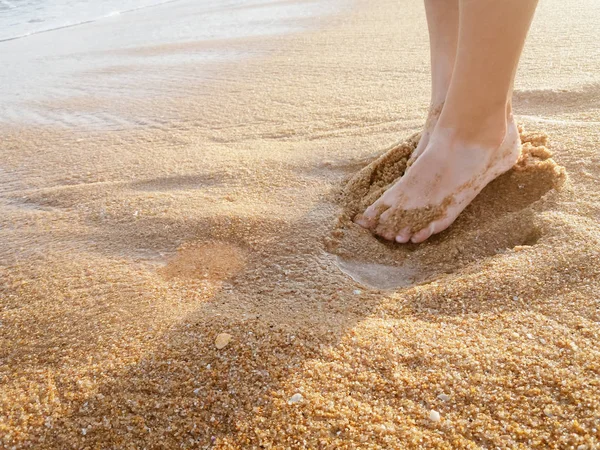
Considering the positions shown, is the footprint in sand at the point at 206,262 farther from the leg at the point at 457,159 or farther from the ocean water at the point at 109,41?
the ocean water at the point at 109,41

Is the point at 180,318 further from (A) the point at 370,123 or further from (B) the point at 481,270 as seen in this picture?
(A) the point at 370,123

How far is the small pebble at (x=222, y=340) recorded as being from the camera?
3.33 feet

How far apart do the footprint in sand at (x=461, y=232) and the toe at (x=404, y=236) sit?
16mm

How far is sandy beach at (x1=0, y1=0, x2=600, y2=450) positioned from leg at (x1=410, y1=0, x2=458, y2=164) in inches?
5.1

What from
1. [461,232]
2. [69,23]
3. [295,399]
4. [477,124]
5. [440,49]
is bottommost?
[461,232]

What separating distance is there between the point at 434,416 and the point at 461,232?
2.34 feet

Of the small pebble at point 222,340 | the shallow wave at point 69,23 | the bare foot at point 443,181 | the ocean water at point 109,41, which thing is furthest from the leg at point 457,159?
the shallow wave at point 69,23

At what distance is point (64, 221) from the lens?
5.31 ft

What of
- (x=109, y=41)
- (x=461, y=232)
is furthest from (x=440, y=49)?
(x=109, y=41)

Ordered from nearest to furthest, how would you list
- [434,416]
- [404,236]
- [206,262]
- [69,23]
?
[434,416], [206,262], [404,236], [69,23]

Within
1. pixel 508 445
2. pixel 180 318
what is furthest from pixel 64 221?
pixel 508 445

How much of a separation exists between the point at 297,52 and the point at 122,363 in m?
3.02

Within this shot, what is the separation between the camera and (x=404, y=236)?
1.46 metres

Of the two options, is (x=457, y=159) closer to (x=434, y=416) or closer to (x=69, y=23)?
(x=434, y=416)
